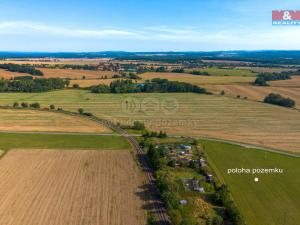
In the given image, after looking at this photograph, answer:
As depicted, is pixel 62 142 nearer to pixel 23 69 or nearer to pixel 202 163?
pixel 202 163

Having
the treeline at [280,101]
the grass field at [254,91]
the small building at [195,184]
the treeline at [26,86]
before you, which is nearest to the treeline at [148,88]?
the grass field at [254,91]

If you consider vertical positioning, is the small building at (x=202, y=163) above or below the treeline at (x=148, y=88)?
below

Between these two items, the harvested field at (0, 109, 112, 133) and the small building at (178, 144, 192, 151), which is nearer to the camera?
the small building at (178, 144, 192, 151)

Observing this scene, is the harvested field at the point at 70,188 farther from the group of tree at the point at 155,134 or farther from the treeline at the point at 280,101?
the treeline at the point at 280,101

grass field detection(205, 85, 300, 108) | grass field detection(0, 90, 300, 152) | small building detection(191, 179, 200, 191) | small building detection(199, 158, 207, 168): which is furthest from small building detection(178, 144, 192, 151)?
grass field detection(205, 85, 300, 108)

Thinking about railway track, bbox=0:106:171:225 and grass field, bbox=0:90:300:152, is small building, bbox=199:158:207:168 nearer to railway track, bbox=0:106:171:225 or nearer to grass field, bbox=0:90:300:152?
railway track, bbox=0:106:171:225

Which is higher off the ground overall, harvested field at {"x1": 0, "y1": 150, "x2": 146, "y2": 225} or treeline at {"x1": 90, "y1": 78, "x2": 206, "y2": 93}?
treeline at {"x1": 90, "y1": 78, "x2": 206, "y2": 93}

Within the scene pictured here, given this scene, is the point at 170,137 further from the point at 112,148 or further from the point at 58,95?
the point at 58,95
